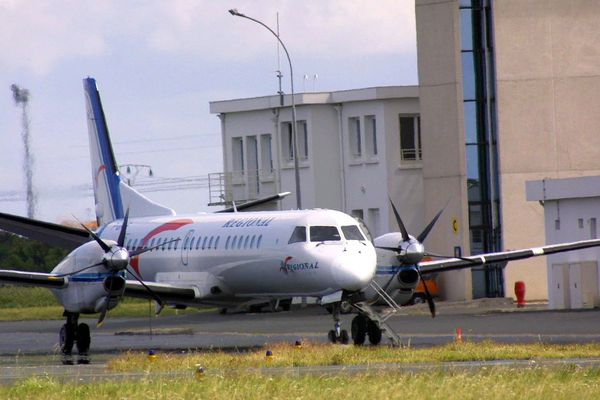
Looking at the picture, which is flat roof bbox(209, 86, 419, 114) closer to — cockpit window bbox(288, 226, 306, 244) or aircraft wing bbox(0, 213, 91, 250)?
aircraft wing bbox(0, 213, 91, 250)

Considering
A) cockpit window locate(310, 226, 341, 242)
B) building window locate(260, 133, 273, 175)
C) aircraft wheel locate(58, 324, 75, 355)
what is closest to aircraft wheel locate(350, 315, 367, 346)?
cockpit window locate(310, 226, 341, 242)

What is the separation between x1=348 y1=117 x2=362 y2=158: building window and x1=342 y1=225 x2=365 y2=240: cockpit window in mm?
29959

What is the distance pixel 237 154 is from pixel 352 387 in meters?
46.4

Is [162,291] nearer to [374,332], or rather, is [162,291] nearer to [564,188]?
[374,332]

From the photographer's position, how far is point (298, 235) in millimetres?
30625

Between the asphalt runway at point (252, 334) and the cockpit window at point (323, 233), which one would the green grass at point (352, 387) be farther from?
the cockpit window at point (323, 233)

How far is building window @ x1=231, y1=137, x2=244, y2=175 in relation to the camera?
6419cm

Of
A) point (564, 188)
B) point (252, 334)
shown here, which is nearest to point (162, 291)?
point (252, 334)

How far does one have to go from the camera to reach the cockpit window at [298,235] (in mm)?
30484

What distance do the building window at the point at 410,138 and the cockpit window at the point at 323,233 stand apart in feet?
95.7

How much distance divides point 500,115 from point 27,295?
25.5 m

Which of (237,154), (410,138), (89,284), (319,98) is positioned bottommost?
(89,284)

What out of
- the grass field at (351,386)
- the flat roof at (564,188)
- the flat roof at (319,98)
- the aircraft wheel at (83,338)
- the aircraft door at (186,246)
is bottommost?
the aircraft wheel at (83,338)

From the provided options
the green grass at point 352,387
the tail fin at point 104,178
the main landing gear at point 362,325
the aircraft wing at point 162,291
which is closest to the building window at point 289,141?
the tail fin at point 104,178
